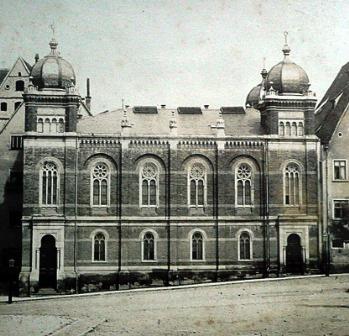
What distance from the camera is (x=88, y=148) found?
37.5 m

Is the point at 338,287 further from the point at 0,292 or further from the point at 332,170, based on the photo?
the point at 0,292

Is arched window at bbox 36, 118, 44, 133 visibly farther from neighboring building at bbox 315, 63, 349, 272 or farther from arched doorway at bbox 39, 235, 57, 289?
neighboring building at bbox 315, 63, 349, 272

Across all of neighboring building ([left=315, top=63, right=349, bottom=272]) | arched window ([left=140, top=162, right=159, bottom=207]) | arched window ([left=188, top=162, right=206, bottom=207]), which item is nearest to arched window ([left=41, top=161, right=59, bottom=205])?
arched window ([left=140, top=162, right=159, bottom=207])

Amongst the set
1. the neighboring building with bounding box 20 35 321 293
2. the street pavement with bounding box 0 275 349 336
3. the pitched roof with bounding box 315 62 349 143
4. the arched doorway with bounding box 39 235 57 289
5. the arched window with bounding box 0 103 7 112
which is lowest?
the street pavement with bounding box 0 275 349 336

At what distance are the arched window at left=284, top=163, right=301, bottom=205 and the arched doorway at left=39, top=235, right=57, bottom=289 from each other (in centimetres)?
1344

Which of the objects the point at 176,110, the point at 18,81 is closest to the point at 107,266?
the point at 176,110

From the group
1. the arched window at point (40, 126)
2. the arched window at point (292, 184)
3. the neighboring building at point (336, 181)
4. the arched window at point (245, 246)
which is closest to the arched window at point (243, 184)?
the arched window at point (245, 246)

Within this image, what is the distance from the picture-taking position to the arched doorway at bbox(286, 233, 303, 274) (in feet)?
123

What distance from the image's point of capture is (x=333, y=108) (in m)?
41.1

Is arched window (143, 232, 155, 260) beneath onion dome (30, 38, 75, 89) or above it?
beneath

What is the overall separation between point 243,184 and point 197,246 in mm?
4434

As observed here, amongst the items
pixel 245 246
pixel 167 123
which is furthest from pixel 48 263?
pixel 245 246

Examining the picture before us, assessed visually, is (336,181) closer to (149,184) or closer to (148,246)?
(149,184)

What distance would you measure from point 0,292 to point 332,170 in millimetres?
20303
